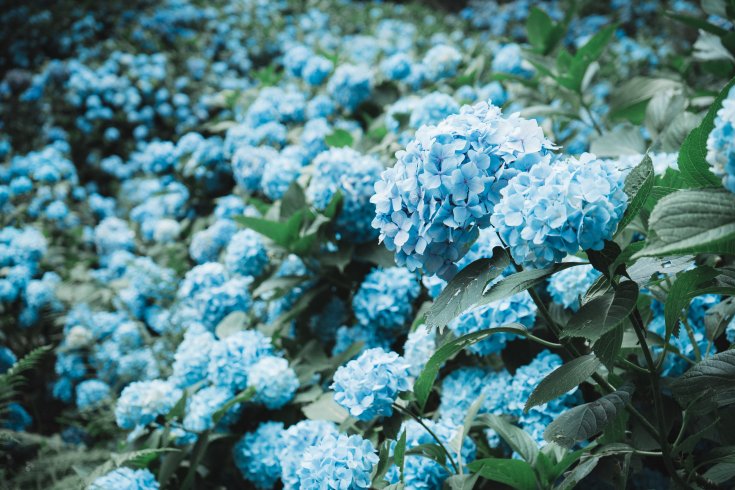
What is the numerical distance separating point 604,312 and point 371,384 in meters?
0.58

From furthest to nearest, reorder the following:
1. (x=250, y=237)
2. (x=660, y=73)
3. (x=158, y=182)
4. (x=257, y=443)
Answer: (x=158, y=182), (x=660, y=73), (x=250, y=237), (x=257, y=443)

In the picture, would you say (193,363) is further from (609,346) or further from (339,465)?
(609,346)

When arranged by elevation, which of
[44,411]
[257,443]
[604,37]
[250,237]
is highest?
[604,37]

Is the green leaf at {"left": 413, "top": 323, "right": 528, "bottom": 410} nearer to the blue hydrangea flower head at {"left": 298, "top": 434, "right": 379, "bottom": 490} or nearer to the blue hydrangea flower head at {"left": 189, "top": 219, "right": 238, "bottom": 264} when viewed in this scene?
the blue hydrangea flower head at {"left": 298, "top": 434, "right": 379, "bottom": 490}

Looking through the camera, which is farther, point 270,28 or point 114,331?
point 270,28

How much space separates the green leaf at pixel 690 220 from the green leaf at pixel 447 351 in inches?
14.9

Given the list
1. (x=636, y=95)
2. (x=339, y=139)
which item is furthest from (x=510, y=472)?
(x=636, y=95)

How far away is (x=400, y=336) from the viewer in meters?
2.13

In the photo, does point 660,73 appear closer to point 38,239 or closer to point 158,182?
point 158,182

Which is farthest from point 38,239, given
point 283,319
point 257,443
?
point 257,443

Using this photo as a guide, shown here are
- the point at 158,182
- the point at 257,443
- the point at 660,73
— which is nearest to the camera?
the point at 257,443

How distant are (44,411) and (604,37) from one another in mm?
3081

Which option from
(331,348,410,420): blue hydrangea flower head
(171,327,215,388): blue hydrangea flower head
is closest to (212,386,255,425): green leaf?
(171,327,215,388): blue hydrangea flower head

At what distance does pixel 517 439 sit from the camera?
145 centimetres
